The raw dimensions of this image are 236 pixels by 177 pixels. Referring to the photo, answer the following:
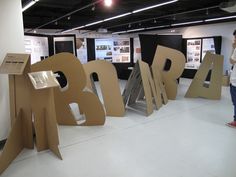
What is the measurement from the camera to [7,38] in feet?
10.8

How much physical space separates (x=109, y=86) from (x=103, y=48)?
6.33 meters

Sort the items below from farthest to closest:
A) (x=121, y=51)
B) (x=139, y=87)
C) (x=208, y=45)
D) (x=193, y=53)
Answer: (x=121, y=51), (x=193, y=53), (x=208, y=45), (x=139, y=87)

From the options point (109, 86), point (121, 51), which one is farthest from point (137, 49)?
point (109, 86)

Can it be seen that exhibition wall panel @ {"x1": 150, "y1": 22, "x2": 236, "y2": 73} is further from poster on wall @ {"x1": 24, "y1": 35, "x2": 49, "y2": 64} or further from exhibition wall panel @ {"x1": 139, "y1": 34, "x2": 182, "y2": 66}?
poster on wall @ {"x1": 24, "y1": 35, "x2": 49, "y2": 64}

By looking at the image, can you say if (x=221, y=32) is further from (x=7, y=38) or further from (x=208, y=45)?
(x=7, y=38)

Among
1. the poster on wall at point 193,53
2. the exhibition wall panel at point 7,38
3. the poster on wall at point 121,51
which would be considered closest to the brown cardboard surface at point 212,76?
the poster on wall at point 193,53

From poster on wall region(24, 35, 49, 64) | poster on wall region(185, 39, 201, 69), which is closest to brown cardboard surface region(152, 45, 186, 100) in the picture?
poster on wall region(24, 35, 49, 64)

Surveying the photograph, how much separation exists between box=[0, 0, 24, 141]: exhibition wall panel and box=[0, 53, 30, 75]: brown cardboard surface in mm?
373

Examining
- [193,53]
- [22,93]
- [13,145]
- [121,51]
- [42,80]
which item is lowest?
[13,145]

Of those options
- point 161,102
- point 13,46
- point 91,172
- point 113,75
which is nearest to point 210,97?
point 161,102

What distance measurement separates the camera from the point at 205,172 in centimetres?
255

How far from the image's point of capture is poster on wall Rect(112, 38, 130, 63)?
36.1 ft

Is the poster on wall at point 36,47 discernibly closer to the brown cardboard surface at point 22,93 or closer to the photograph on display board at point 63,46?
the photograph on display board at point 63,46

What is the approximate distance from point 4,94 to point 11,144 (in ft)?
2.77
